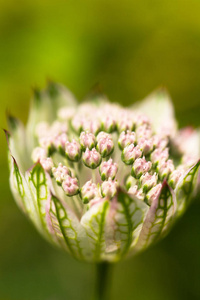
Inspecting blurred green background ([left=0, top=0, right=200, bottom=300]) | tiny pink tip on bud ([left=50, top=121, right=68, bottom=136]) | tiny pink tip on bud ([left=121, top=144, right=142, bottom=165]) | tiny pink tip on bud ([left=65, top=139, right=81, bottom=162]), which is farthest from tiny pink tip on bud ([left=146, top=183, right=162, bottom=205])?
Answer: blurred green background ([left=0, top=0, right=200, bottom=300])

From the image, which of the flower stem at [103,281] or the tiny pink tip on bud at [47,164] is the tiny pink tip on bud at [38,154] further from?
the flower stem at [103,281]

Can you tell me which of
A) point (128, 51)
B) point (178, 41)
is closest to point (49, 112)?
point (128, 51)

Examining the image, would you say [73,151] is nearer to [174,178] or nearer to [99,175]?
[99,175]

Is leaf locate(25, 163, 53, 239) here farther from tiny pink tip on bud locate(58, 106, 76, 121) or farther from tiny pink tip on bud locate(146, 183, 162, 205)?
tiny pink tip on bud locate(58, 106, 76, 121)

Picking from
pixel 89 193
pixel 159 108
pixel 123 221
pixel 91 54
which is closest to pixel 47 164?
pixel 89 193

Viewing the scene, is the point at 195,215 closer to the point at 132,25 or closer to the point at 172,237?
the point at 172,237
